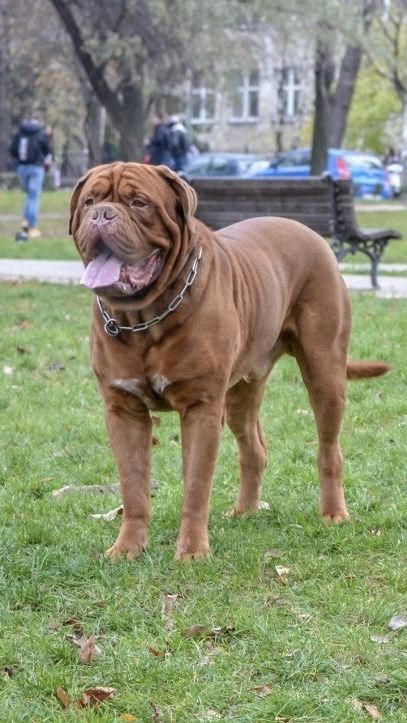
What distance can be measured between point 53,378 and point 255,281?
3.69 m

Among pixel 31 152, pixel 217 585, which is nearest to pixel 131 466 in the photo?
pixel 217 585

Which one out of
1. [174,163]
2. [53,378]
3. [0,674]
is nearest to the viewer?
[0,674]

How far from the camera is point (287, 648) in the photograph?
3.70 meters

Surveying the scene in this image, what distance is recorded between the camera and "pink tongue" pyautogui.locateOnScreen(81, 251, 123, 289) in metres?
4.14

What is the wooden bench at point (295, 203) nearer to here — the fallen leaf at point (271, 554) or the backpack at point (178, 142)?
the fallen leaf at point (271, 554)

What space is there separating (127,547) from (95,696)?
1226 mm

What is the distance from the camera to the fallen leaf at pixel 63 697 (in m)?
3.41

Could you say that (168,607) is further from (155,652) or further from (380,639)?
(380,639)

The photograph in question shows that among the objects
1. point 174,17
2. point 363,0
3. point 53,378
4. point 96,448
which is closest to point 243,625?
point 96,448

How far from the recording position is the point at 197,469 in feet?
14.8

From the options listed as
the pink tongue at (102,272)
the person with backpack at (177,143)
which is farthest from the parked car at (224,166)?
the pink tongue at (102,272)

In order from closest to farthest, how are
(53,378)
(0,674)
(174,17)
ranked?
1. (0,674)
2. (53,378)
3. (174,17)

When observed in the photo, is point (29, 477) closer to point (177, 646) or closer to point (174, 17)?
point (177, 646)

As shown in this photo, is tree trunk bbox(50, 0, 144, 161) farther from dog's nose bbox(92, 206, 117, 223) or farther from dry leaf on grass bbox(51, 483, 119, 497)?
dog's nose bbox(92, 206, 117, 223)
